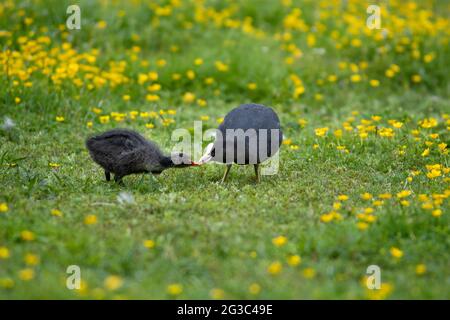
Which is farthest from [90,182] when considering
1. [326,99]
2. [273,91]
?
[326,99]

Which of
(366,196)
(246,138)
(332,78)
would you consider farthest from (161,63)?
(366,196)

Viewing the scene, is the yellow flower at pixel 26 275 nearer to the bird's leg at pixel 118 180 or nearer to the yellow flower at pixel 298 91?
the bird's leg at pixel 118 180

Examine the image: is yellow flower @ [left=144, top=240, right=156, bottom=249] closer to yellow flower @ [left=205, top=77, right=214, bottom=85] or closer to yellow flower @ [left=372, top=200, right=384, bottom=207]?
yellow flower @ [left=372, top=200, right=384, bottom=207]

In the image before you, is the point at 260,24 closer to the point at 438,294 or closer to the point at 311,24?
the point at 311,24

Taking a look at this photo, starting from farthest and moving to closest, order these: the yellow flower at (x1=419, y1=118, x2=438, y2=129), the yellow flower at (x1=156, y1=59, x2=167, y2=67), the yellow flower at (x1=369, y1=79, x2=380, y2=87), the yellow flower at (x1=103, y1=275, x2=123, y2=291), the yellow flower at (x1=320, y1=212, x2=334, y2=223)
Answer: the yellow flower at (x1=369, y1=79, x2=380, y2=87) < the yellow flower at (x1=156, y1=59, x2=167, y2=67) < the yellow flower at (x1=419, y1=118, x2=438, y2=129) < the yellow flower at (x1=320, y1=212, x2=334, y2=223) < the yellow flower at (x1=103, y1=275, x2=123, y2=291)

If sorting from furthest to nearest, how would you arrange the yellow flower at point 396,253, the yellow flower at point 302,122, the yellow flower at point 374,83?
1. the yellow flower at point 374,83
2. the yellow flower at point 302,122
3. the yellow flower at point 396,253

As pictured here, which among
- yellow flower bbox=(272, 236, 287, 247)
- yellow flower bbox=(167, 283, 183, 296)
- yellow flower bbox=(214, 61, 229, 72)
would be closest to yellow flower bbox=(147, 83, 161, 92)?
yellow flower bbox=(214, 61, 229, 72)

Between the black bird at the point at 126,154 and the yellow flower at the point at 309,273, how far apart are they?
186 cm

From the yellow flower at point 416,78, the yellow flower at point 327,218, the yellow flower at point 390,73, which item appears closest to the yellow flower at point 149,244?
the yellow flower at point 327,218

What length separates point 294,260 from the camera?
3.85 m

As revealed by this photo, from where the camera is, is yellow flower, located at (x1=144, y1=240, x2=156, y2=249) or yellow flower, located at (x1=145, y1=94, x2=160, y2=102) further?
yellow flower, located at (x1=145, y1=94, x2=160, y2=102)

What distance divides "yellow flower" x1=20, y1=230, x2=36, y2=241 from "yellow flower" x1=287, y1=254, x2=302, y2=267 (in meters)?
1.68

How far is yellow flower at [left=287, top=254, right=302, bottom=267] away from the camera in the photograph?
3.85m

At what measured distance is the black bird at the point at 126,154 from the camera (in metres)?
5.21
